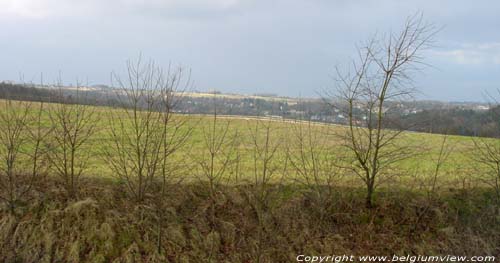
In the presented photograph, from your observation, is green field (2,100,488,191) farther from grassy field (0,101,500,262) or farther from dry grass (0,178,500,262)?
dry grass (0,178,500,262)

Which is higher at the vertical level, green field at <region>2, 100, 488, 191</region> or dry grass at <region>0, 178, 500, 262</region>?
green field at <region>2, 100, 488, 191</region>

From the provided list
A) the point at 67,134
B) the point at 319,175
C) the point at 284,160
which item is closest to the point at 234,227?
the point at 319,175

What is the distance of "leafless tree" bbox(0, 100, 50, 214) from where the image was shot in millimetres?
7816

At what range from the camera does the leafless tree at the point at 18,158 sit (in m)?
7.82

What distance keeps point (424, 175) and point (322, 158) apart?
10.7 ft

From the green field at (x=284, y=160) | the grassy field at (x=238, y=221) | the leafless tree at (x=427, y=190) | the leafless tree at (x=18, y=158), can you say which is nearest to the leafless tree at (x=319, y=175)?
the grassy field at (x=238, y=221)

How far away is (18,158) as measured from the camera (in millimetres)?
9047

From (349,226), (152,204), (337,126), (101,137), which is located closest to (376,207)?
(349,226)

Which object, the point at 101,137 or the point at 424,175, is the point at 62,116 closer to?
the point at 101,137

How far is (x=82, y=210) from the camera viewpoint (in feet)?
25.1

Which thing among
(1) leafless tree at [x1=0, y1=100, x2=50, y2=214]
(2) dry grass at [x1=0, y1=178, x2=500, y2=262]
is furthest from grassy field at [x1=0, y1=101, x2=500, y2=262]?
(1) leafless tree at [x1=0, y1=100, x2=50, y2=214]

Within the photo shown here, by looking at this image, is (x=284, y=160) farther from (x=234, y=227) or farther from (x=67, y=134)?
(x=67, y=134)

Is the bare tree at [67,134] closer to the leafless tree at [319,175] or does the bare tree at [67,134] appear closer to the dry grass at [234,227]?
the dry grass at [234,227]

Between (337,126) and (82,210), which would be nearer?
(82,210)
